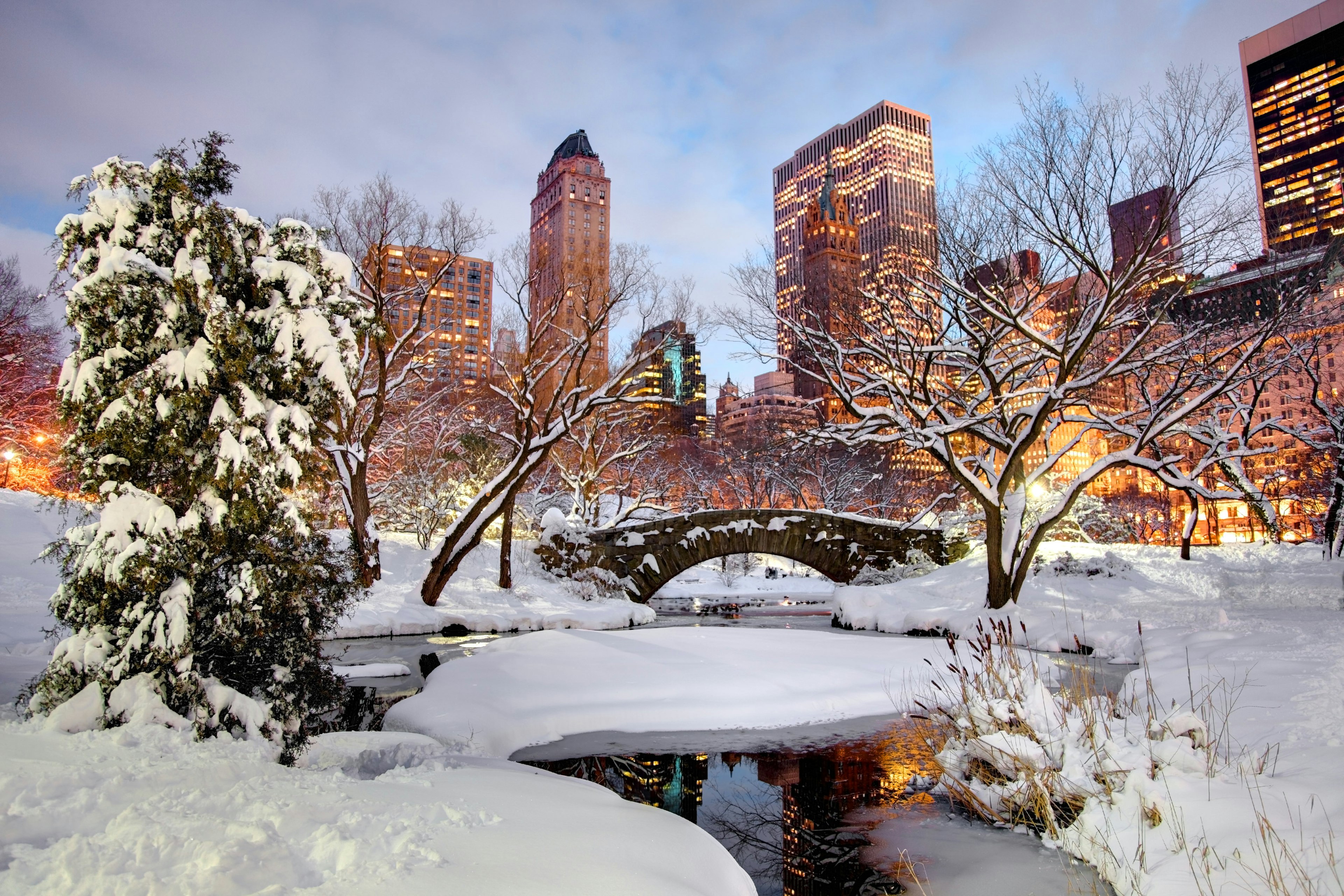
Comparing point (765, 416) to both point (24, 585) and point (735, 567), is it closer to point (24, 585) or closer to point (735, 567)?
point (735, 567)

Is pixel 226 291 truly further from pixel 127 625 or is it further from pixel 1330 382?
pixel 1330 382

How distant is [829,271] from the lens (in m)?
18.0

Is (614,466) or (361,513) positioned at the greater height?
(614,466)

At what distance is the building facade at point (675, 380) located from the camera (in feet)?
65.9

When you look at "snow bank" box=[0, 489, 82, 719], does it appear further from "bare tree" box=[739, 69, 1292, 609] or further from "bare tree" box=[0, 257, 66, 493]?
"bare tree" box=[739, 69, 1292, 609]

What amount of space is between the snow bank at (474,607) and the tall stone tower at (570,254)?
20.3 ft

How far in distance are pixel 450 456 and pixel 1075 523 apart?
2331cm

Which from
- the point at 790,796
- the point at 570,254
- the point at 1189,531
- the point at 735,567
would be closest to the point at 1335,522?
the point at 1189,531

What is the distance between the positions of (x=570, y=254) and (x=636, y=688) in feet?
48.3

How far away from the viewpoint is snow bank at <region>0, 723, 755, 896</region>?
2.76m

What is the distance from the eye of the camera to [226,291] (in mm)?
5453

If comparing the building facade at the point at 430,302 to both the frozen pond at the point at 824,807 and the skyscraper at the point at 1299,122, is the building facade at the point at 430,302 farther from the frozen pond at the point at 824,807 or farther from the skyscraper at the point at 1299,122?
the skyscraper at the point at 1299,122

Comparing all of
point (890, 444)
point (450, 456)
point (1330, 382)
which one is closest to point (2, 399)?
point (450, 456)

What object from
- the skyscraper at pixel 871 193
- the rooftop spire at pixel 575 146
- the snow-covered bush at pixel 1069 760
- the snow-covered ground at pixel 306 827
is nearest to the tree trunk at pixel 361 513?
the skyscraper at pixel 871 193
